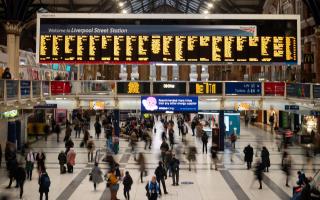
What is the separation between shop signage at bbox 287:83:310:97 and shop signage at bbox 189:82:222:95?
3.51 metres

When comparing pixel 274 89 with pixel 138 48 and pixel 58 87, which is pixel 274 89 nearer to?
pixel 138 48

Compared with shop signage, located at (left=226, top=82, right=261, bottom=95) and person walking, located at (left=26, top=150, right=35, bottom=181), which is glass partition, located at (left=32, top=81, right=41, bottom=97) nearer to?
person walking, located at (left=26, top=150, right=35, bottom=181)

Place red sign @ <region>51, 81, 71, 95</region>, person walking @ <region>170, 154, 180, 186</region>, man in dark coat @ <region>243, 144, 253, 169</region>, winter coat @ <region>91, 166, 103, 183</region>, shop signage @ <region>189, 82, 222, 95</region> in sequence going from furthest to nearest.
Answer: shop signage @ <region>189, 82, 222, 95</region> < red sign @ <region>51, 81, 71, 95</region> < man in dark coat @ <region>243, 144, 253, 169</region> < person walking @ <region>170, 154, 180, 186</region> < winter coat @ <region>91, 166, 103, 183</region>

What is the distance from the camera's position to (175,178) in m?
18.0

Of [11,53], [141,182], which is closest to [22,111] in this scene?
[11,53]

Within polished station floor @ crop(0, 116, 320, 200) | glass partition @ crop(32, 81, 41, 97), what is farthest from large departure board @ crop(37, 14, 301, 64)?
polished station floor @ crop(0, 116, 320, 200)

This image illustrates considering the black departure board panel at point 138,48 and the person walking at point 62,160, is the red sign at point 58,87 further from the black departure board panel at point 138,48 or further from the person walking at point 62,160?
the person walking at point 62,160

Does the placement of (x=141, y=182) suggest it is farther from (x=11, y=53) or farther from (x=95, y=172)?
(x=11, y=53)

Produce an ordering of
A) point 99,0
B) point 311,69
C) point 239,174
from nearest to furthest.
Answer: point 239,174, point 311,69, point 99,0

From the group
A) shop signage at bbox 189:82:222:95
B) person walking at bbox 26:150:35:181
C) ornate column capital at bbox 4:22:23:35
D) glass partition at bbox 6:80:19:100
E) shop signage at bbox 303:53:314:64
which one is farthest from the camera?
shop signage at bbox 303:53:314:64

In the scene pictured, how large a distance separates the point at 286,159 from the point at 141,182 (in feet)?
19.8

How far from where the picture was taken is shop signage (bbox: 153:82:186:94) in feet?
71.4

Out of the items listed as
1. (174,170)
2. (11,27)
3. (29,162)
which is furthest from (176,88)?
(11,27)

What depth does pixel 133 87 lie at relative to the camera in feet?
71.9
